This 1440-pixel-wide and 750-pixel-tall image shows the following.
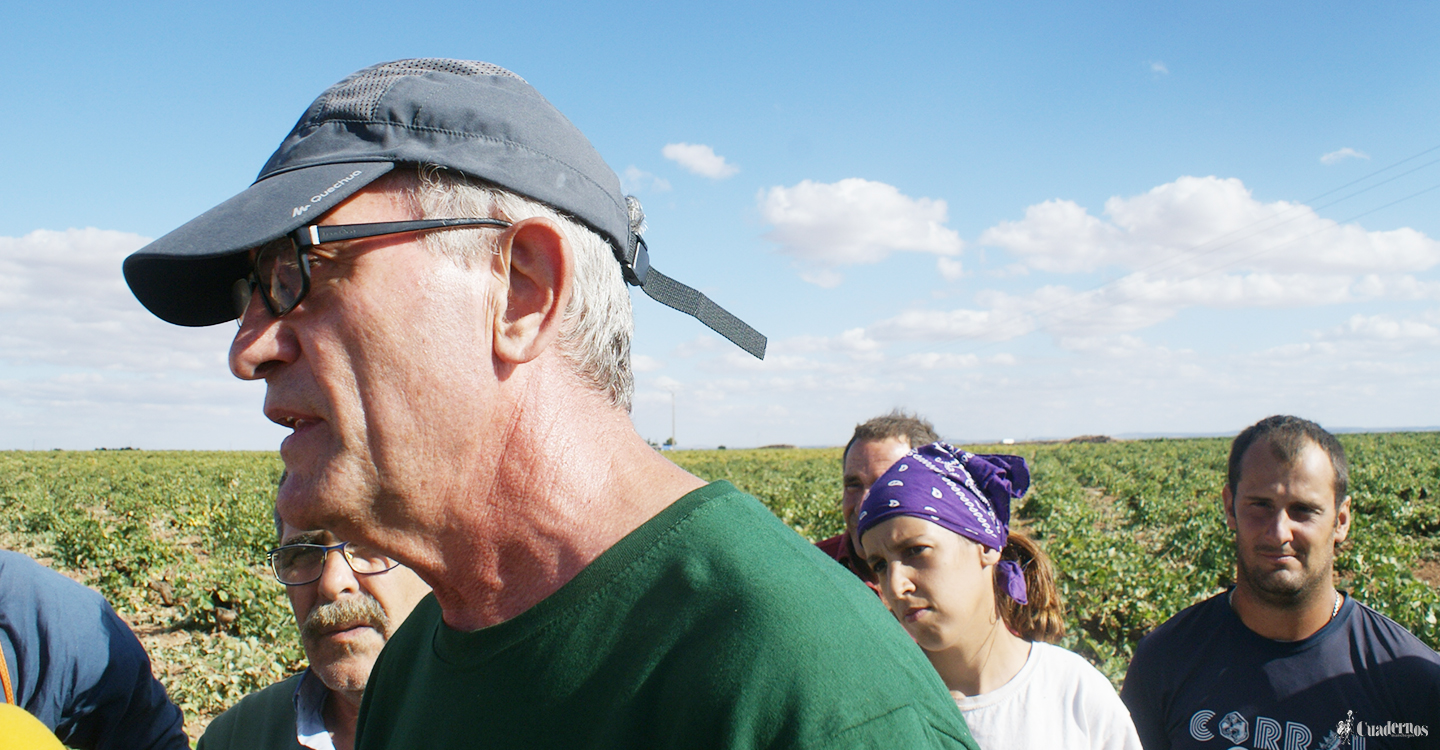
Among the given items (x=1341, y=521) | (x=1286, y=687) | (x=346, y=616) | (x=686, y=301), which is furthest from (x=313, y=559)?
(x=1341, y=521)

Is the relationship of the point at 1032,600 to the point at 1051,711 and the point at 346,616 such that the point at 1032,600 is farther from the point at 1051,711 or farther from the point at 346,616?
the point at 346,616

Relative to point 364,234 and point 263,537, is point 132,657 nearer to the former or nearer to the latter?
point 364,234

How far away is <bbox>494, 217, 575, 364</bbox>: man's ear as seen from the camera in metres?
1.21

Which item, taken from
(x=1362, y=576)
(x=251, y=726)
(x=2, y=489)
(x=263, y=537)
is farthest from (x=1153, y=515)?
(x=2, y=489)

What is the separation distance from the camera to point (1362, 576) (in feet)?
33.1

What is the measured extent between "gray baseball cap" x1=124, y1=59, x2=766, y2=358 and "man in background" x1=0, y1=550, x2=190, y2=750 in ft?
6.15

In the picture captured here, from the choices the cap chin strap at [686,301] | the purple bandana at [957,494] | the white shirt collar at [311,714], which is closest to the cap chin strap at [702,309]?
the cap chin strap at [686,301]

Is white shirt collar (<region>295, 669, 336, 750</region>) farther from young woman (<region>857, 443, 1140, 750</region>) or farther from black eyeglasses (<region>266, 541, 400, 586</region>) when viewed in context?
young woman (<region>857, 443, 1140, 750</region>)

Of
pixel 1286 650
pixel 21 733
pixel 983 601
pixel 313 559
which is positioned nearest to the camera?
pixel 21 733

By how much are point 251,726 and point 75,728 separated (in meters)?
0.64

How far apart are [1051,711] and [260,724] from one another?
2.41m

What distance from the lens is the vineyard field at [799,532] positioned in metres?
8.00

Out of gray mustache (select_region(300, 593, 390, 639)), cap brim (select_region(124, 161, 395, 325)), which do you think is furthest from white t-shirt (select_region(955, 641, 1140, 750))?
cap brim (select_region(124, 161, 395, 325))

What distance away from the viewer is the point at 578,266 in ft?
4.19
